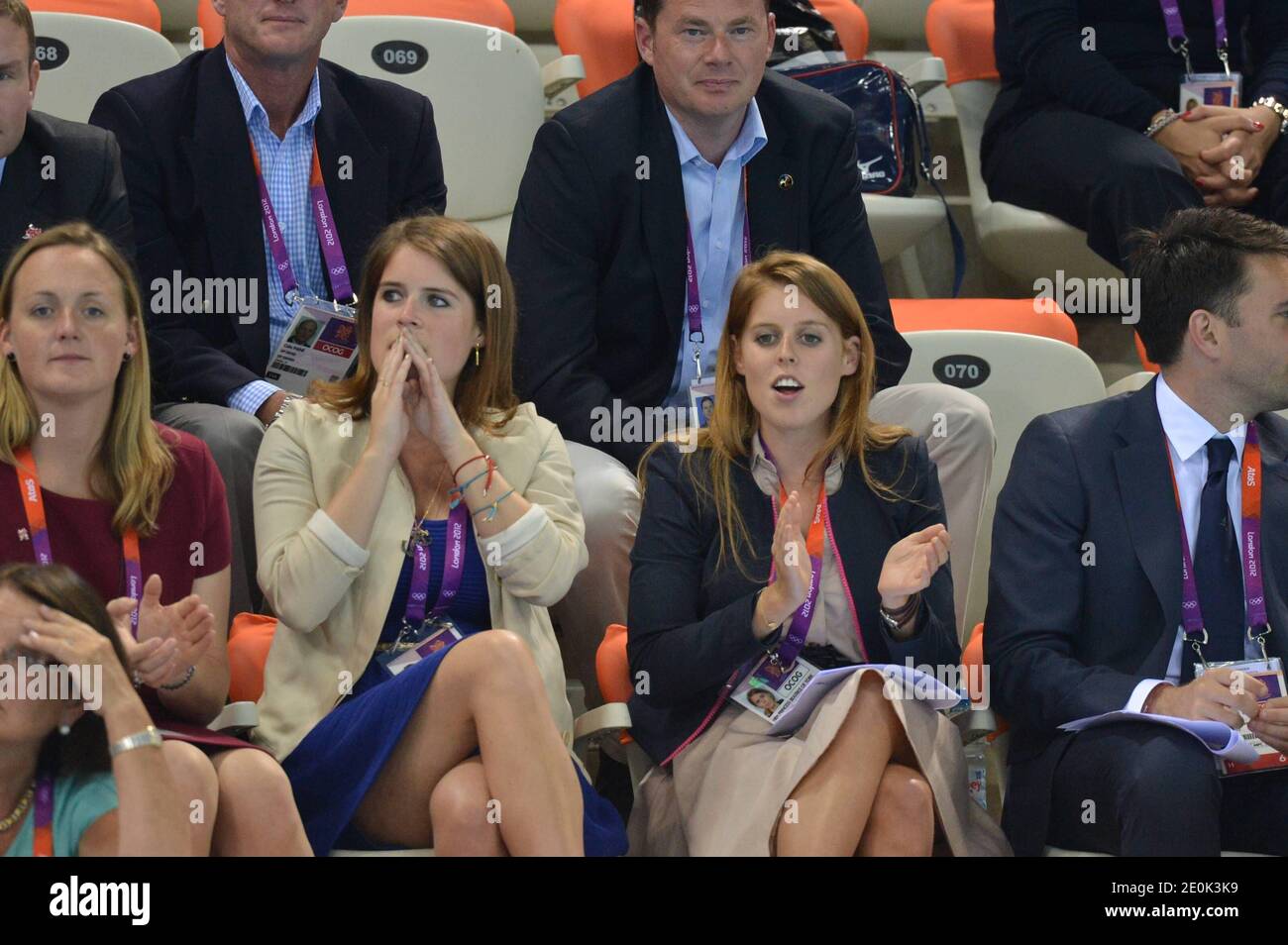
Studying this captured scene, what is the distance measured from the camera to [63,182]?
2.58 meters

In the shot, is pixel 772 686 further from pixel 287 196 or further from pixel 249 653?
pixel 287 196

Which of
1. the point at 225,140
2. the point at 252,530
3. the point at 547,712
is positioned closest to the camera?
the point at 547,712

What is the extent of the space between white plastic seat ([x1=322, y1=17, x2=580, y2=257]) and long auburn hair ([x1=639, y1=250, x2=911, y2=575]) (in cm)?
106

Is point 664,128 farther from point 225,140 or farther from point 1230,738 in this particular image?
point 1230,738

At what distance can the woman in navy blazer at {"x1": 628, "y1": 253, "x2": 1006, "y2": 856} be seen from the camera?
84.1 inches

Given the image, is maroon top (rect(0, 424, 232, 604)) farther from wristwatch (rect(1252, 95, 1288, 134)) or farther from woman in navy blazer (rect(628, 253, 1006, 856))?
wristwatch (rect(1252, 95, 1288, 134))

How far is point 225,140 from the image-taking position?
2.80m

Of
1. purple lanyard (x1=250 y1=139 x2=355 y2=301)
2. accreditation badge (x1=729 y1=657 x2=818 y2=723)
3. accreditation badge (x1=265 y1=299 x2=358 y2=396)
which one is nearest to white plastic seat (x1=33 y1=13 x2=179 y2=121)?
purple lanyard (x1=250 y1=139 x2=355 y2=301)

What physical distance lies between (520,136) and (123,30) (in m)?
0.76

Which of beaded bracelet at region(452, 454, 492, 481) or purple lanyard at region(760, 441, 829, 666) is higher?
beaded bracelet at region(452, 454, 492, 481)

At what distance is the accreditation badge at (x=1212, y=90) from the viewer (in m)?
3.54

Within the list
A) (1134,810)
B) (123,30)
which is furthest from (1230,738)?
(123,30)

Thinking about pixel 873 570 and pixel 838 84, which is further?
pixel 838 84

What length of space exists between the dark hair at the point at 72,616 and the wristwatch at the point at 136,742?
0.23 feet
